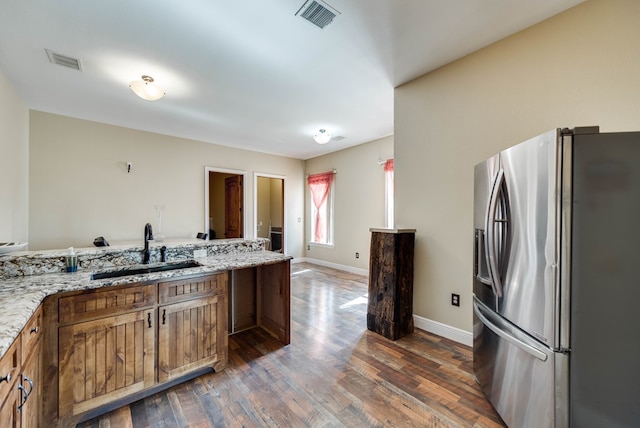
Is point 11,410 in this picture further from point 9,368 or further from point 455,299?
point 455,299

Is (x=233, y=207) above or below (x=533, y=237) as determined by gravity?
above

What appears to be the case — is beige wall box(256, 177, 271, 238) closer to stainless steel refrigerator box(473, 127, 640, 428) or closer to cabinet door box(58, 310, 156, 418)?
cabinet door box(58, 310, 156, 418)

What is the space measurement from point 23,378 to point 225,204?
539 centimetres

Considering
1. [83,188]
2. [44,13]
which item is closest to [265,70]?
[44,13]

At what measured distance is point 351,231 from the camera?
17.7 feet

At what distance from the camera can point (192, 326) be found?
1921 mm

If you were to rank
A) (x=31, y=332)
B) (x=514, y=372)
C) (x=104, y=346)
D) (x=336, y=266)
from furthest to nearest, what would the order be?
(x=336, y=266) < (x=104, y=346) < (x=514, y=372) < (x=31, y=332)

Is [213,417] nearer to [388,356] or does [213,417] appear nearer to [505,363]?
[388,356]

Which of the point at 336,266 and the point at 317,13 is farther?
the point at 336,266

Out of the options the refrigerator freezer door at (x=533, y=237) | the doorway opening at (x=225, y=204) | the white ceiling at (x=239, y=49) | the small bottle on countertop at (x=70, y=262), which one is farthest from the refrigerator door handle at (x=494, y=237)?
the doorway opening at (x=225, y=204)

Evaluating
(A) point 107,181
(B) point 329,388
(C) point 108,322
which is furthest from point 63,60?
(B) point 329,388

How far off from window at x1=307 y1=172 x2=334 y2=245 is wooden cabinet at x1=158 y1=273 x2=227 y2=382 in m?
4.05

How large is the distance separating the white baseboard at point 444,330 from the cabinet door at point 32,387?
2957mm

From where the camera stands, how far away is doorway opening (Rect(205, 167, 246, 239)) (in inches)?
212
